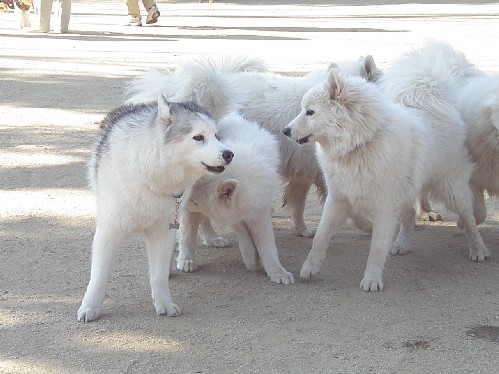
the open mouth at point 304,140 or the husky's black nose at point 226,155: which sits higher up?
the husky's black nose at point 226,155

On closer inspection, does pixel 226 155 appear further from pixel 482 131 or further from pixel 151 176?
pixel 482 131

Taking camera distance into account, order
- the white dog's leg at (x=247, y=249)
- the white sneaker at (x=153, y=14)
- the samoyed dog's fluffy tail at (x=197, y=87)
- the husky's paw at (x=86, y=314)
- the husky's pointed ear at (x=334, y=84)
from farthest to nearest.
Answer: the white sneaker at (x=153, y=14), the samoyed dog's fluffy tail at (x=197, y=87), the white dog's leg at (x=247, y=249), the husky's pointed ear at (x=334, y=84), the husky's paw at (x=86, y=314)

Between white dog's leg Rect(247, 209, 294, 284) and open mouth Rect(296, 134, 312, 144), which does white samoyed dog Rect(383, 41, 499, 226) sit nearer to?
open mouth Rect(296, 134, 312, 144)

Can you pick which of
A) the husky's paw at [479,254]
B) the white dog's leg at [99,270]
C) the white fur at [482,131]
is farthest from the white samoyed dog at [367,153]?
the white dog's leg at [99,270]

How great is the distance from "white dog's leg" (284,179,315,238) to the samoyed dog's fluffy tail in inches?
31.5

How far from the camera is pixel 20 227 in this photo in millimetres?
6453

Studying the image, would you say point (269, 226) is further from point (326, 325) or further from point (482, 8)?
point (482, 8)

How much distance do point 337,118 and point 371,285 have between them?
1.04m

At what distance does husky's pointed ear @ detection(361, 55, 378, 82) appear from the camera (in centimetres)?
658

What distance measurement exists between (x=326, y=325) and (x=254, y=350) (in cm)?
54

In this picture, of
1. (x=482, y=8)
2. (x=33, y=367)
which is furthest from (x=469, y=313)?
(x=482, y=8)

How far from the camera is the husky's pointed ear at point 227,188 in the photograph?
5.38 meters

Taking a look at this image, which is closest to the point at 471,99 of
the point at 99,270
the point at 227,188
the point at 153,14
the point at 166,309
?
the point at 227,188

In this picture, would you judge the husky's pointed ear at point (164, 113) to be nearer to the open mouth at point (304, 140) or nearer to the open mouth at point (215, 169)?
the open mouth at point (215, 169)
